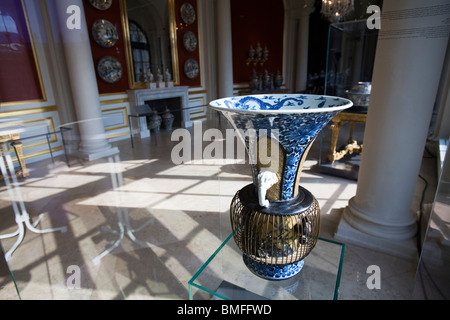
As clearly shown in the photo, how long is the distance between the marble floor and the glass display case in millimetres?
285

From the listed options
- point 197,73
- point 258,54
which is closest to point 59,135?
point 197,73

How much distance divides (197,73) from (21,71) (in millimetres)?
3391

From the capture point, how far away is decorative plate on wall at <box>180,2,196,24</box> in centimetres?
534

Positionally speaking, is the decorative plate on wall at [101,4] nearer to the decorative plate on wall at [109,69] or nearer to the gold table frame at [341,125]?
the decorative plate on wall at [109,69]

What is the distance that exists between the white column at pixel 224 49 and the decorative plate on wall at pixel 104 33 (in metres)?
2.18

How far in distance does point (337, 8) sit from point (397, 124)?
2.27m

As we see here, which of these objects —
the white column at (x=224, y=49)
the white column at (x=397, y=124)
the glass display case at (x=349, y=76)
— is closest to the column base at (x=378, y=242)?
the white column at (x=397, y=124)

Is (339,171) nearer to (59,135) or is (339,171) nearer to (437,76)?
(437,76)

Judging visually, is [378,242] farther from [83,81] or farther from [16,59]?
[16,59]

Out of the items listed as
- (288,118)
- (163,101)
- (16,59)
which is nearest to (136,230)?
(288,118)

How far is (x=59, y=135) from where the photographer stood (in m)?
3.87

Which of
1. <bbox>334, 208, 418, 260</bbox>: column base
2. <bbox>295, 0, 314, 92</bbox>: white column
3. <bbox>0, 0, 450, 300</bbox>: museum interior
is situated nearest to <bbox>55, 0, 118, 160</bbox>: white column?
<bbox>0, 0, 450, 300</bbox>: museum interior

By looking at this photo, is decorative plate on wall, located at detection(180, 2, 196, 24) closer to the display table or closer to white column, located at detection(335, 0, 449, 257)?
the display table

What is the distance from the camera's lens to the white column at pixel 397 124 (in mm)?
1294
